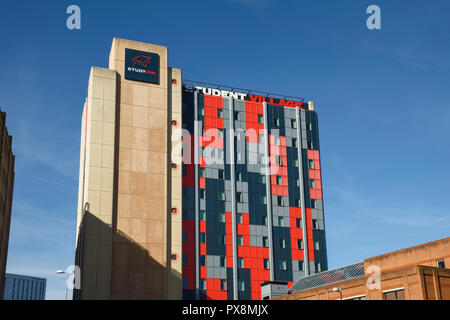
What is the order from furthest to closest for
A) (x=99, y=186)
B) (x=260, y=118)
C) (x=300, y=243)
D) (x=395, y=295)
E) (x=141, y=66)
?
(x=260, y=118) < (x=300, y=243) < (x=141, y=66) < (x=99, y=186) < (x=395, y=295)

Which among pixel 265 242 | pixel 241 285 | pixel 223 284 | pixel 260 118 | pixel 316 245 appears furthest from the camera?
pixel 260 118

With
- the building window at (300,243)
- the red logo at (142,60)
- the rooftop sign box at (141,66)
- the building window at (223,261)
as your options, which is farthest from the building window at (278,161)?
the red logo at (142,60)

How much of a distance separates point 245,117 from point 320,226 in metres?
26.6

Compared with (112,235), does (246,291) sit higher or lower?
lower

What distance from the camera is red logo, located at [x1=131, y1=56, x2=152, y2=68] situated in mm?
92438

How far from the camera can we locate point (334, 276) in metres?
73.1

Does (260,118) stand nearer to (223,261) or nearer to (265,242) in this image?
(265,242)

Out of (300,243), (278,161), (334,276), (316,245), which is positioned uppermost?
(278,161)

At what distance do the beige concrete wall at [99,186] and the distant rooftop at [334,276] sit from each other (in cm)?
2952

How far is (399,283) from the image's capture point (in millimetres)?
56156

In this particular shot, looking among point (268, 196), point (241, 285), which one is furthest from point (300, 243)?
point (241, 285)

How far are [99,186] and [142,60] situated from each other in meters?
23.9
